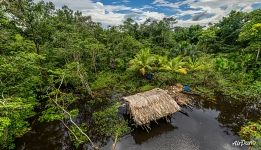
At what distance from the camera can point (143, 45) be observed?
2862 centimetres

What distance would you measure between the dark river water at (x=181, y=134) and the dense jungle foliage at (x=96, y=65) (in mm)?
848

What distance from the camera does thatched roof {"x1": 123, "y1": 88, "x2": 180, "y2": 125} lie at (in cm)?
1434

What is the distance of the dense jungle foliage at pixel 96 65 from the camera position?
12.6 metres

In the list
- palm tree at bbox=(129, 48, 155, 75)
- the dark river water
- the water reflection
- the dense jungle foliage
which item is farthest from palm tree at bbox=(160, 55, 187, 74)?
the water reflection

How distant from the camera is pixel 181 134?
14.2 meters

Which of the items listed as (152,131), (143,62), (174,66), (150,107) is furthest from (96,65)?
(152,131)

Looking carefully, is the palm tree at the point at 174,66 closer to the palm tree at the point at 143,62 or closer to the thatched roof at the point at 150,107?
the palm tree at the point at 143,62

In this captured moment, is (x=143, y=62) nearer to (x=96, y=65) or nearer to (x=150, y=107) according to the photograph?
(x=96, y=65)

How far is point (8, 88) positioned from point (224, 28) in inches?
1166

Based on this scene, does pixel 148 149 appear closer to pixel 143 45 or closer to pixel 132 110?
pixel 132 110

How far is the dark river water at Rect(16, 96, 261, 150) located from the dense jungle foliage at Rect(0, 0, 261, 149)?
2.78 feet

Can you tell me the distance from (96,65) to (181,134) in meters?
14.4

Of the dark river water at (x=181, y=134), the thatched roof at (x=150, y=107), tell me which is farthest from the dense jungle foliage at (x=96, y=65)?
the thatched roof at (x=150, y=107)

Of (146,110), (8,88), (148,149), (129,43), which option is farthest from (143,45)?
(8,88)
